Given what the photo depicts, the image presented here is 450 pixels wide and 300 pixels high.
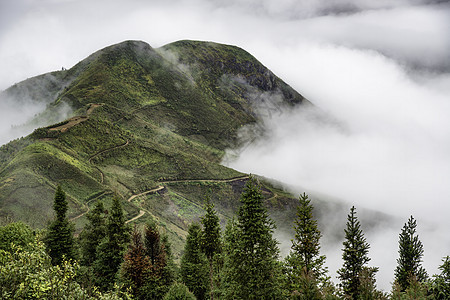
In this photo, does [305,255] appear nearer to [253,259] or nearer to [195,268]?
[253,259]

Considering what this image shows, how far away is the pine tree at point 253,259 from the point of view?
102ft

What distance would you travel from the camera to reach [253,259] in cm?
3169

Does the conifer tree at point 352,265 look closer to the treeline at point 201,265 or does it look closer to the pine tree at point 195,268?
the treeline at point 201,265

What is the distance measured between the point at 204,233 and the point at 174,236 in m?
81.2

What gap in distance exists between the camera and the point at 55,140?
13725 cm

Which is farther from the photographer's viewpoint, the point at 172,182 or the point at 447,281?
the point at 172,182

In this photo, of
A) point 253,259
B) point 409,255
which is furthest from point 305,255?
point 409,255

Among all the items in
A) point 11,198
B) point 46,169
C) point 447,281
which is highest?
point 46,169

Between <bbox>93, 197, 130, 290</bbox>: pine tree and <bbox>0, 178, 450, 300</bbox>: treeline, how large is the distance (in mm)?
135

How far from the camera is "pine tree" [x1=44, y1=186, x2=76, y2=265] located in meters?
51.2

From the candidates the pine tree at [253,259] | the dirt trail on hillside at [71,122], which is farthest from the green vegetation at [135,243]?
the dirt trail on hillside at [71,122]

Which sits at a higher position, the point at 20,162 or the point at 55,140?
the point at 55,140

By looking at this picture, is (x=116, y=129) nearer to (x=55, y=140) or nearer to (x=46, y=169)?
(x=55, y=140)

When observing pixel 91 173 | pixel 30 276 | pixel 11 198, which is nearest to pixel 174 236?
pixel 91 173
